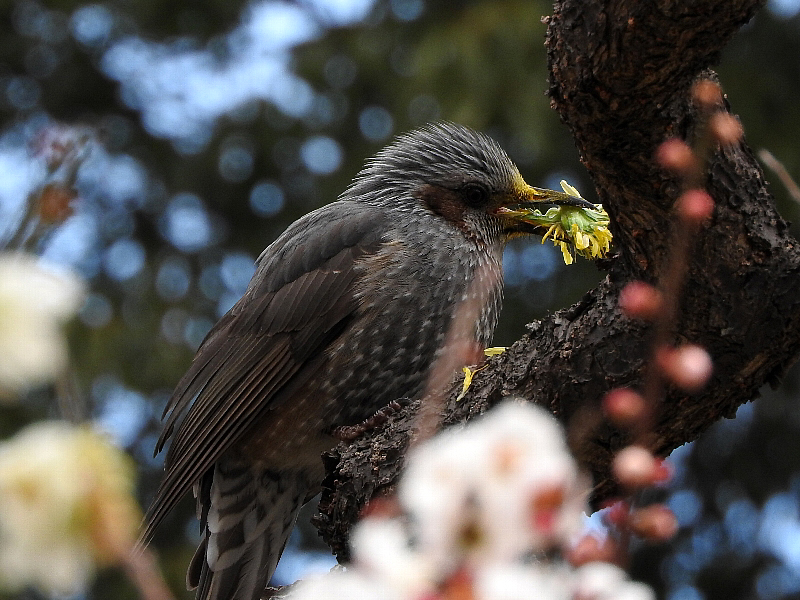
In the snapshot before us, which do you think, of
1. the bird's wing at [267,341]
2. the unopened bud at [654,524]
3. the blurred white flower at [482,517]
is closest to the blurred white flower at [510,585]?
the blurred white flower at [482,517]

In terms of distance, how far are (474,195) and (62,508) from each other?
11.1 ft

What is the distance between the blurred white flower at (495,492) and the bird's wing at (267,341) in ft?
9.17

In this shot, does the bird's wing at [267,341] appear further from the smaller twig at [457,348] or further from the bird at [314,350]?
the smaller twig at [457,348]

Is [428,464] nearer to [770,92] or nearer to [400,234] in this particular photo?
[400,234]

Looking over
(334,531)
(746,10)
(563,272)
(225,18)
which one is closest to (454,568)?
(746,10)

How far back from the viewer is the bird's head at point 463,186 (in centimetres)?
409

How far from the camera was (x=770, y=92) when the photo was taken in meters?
6.36

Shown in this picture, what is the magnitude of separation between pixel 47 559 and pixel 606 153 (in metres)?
1.80

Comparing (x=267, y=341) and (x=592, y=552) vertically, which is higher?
(x=592, y=552)

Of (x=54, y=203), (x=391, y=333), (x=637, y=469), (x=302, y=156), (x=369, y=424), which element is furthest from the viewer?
(x=302, y=156)

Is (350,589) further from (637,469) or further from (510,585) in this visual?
(637,469)

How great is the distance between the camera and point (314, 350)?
12.2 feet

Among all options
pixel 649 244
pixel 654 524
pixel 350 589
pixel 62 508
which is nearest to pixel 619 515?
pixel 654 524

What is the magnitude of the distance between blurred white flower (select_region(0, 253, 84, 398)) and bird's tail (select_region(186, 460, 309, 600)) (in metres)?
2.96
